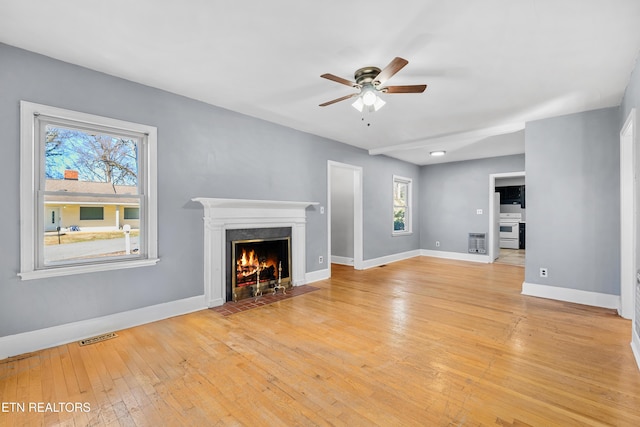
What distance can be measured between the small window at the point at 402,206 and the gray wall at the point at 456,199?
24.5 inches

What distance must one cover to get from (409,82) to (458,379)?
9.20ft

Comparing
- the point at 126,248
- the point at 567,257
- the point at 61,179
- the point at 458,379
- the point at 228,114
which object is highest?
the point at 228,114

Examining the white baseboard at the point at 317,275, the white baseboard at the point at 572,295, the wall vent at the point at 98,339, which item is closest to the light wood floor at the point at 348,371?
the wall vent at the point at 98,339

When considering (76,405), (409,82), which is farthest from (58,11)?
(409,82)

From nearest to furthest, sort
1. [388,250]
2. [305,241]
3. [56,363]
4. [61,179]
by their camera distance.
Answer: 1. [56,363]
2. [61,179]
3. [305,241]
4. [388,250]

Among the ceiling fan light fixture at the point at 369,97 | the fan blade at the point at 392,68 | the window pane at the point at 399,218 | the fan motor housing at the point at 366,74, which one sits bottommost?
the window pane at the point at 399,218

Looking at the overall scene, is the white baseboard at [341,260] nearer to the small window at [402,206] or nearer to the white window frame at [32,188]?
the small window at [402,206]

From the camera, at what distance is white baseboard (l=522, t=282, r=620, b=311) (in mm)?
3723

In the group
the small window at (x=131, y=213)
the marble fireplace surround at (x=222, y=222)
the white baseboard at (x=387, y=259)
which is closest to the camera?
the small window at (x=131, y=213)

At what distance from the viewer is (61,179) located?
273cm

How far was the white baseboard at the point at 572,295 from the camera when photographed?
3723mm

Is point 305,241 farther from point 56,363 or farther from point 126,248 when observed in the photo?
point 56,363

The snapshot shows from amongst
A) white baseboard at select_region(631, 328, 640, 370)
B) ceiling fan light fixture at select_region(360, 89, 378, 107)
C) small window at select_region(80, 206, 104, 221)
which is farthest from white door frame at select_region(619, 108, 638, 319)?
small window at select_region(80, 206, 104, 221)

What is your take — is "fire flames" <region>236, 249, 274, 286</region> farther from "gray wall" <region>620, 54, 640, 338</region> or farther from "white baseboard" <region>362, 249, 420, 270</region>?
"gray wall" <region>620, 54, 640, 338</region>
